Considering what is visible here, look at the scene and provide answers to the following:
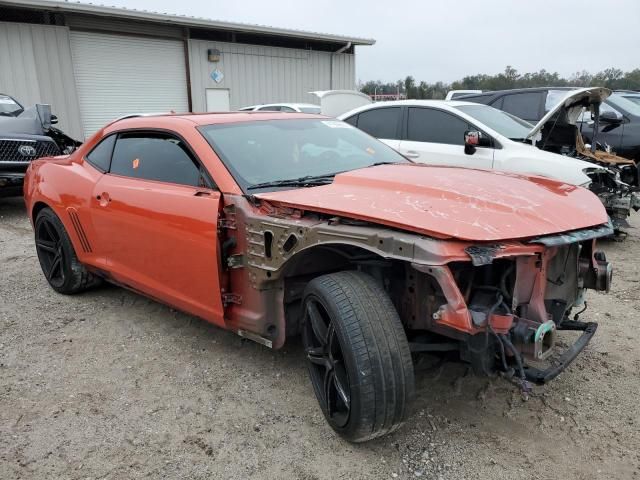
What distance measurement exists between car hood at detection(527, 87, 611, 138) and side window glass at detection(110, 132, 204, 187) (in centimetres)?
390

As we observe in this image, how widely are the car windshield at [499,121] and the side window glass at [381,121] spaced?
0.87 meters

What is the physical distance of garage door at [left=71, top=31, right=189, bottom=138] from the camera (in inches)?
574

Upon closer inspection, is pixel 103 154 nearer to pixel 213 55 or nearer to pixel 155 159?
pixel 155 159

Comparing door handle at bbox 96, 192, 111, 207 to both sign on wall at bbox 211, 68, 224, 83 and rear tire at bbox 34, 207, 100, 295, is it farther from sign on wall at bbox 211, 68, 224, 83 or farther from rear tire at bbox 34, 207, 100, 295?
sign on wall at bbox 211, 68, 224, 83

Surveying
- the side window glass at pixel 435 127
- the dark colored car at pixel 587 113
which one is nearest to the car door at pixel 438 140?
the side window glass at pixel 435 127

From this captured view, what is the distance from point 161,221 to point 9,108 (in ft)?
25.1

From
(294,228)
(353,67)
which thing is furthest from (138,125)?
(353,67)

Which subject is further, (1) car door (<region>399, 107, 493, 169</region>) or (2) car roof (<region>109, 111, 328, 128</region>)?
(1) car door (<region>399, 107, 493, 169</region>)

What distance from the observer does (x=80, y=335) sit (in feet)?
12.8

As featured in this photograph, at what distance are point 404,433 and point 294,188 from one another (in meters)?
1.45

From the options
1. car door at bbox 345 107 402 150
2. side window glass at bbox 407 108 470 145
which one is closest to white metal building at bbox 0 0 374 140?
car door at bbox 345 107 402 150

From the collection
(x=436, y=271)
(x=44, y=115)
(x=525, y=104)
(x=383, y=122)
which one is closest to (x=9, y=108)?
(x=44, y=115)

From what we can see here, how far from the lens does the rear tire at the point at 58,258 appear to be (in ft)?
14.7

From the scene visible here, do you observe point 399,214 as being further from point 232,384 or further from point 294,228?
point 232,384
